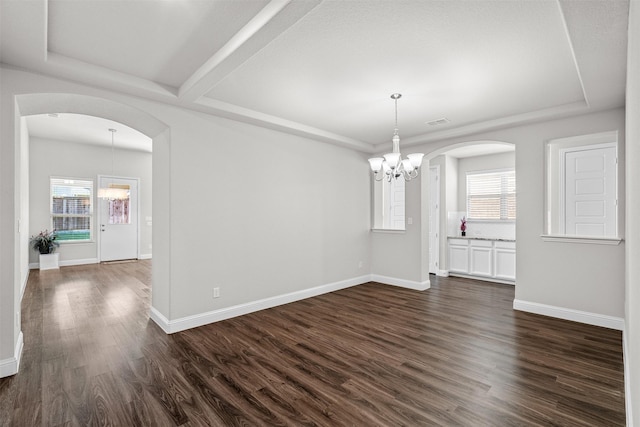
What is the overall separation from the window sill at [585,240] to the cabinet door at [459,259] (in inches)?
94.3

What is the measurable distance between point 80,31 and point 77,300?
3.98 metres

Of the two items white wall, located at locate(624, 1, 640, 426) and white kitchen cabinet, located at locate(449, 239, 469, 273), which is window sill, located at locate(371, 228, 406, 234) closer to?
white kitchen cabinet, located at locate(449, 239, 469, 273)

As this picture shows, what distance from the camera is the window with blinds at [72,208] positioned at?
7.26 meters

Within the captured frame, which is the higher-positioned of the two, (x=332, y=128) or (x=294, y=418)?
(x=332, y=128)

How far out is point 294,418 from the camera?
6.65ft

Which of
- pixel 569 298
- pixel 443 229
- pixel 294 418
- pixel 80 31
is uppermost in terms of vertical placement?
pixel 80 31

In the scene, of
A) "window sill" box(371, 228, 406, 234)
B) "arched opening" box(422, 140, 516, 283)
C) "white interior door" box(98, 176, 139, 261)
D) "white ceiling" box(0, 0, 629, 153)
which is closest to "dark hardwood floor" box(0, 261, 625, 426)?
"window sill" box(371, 228, 406, 234)

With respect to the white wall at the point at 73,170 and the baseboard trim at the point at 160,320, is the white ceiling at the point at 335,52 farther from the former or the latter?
the white wall at the point at 73,170

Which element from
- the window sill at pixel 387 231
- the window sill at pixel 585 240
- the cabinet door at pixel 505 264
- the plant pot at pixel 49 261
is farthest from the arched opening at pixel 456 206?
the plant pot at pixel 49 261

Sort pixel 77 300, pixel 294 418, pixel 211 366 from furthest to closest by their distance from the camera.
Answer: pixel 77 300
pixel 211 366
pixel 294 418

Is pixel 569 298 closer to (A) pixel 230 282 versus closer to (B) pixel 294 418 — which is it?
(B) pixel 294 418

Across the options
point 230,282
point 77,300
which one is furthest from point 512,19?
point 77,300

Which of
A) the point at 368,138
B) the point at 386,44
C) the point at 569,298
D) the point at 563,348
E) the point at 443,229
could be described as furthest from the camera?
the point at 443,229

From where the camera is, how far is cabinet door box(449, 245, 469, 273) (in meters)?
6.38
